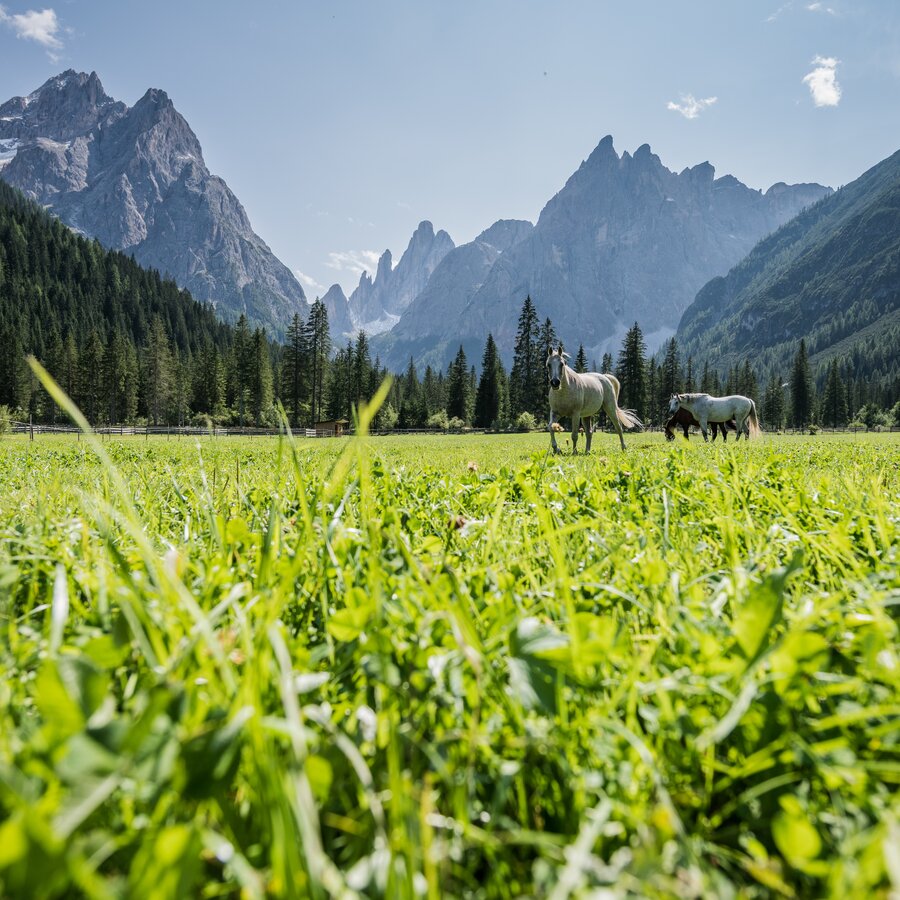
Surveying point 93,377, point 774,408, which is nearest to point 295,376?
point 93,377

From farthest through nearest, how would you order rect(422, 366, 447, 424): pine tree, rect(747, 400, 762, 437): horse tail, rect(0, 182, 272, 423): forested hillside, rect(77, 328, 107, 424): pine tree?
1. rect(422, 366, 447, 424): pine tree
2. rect(0, 182, 272, 423): forested hillside
3. rect(77, 328, 107, 424): pine tree
4. rect(747, 400, 762, 437): horse tail

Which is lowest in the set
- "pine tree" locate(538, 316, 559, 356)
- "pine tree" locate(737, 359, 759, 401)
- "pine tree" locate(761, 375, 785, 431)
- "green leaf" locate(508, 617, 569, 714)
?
"green leaf" locate(508, 617, 569, 714)

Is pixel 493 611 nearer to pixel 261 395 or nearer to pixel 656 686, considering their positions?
pixel 656 686

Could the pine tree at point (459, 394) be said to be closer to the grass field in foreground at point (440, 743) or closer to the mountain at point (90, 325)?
the mountain at point (90, 325)

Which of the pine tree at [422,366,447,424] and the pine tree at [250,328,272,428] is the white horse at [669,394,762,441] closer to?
the pine tree at [250,328,272,428]

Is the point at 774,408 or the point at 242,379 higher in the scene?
the point at 242,379

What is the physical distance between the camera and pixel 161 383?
333 feet

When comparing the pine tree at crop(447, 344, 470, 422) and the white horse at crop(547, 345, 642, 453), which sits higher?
the pine tree at crop(447, 344, 470, 422)

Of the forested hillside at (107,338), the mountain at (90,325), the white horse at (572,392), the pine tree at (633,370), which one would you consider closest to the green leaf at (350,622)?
the white horse at (572,392)

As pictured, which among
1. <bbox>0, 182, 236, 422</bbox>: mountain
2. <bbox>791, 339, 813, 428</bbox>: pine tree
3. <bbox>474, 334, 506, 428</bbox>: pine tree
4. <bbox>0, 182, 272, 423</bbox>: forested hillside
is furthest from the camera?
<bbox>791, 339, 813, 428</bbox>: pine tree

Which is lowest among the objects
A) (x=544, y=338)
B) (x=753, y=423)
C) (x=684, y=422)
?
(x=753, y=423)

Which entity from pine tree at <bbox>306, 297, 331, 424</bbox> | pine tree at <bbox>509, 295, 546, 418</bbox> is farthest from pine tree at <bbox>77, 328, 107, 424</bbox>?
pine tree at <bbox>509, 295, 546, 418</bbox>

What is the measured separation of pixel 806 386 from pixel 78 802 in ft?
439

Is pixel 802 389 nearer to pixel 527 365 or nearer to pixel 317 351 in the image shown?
pixel 527 365
